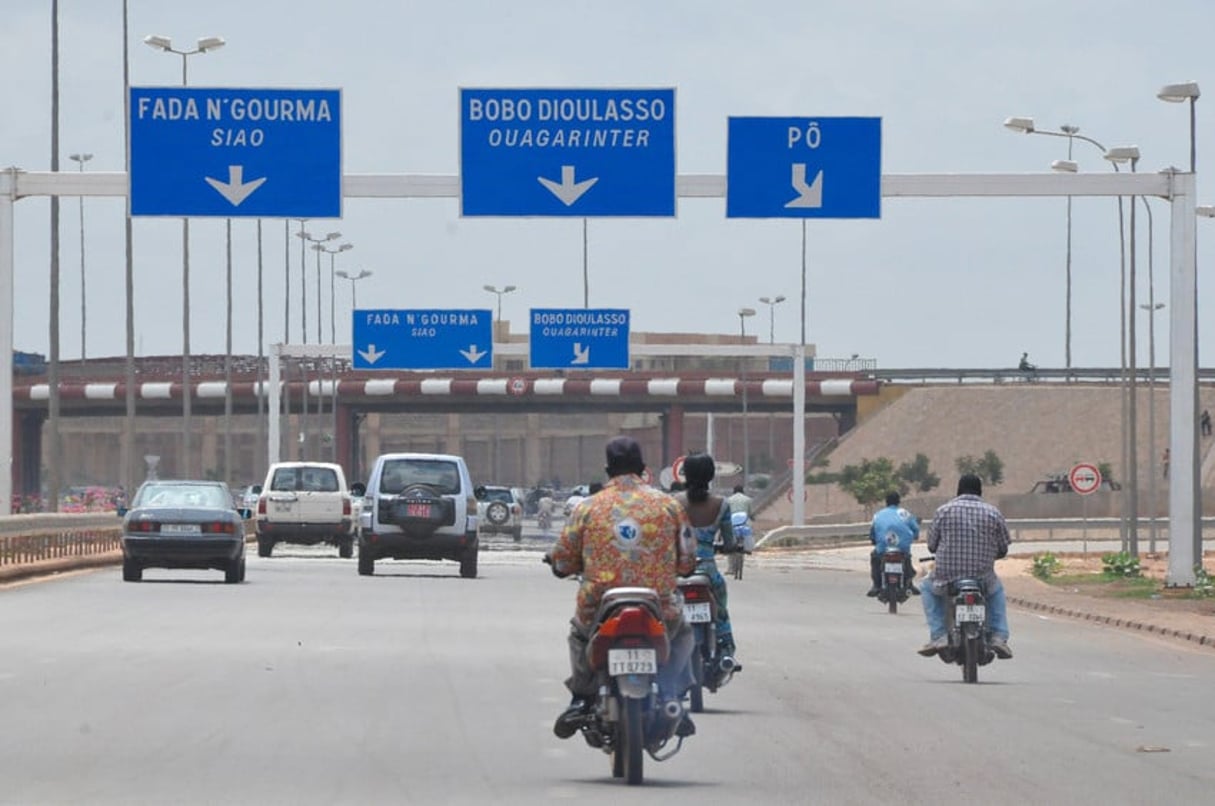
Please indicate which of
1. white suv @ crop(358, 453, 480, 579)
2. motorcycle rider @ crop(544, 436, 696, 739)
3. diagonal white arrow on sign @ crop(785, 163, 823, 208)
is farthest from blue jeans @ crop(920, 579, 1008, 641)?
white suv @ crop(358, 453, 480, 579)

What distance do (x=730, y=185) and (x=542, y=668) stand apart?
17.3 meters

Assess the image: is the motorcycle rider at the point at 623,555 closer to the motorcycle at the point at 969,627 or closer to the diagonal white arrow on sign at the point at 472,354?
the motorcycle at the point at 969,627

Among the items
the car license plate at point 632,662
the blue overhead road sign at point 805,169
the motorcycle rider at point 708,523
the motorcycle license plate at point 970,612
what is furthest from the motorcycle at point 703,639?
the blue overhead road sign at point 805,169

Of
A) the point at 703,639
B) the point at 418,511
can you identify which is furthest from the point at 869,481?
the point at 703,639

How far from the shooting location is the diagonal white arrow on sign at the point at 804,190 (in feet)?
122

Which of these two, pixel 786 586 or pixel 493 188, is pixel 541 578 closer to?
pixel 786 586

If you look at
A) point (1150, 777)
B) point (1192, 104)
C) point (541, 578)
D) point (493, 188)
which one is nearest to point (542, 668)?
point (1150, 777)

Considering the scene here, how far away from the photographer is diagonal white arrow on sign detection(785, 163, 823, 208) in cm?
3709

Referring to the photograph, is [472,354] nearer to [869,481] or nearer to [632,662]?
[869,481]

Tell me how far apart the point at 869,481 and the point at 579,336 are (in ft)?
101

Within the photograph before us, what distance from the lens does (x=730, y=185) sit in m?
37.2

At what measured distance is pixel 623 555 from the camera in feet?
42.3

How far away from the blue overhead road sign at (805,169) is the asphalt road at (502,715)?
8276 mm

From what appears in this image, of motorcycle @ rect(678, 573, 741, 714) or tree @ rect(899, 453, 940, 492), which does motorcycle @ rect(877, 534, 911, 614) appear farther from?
tree @ rect(899, 453, 940, 492)
